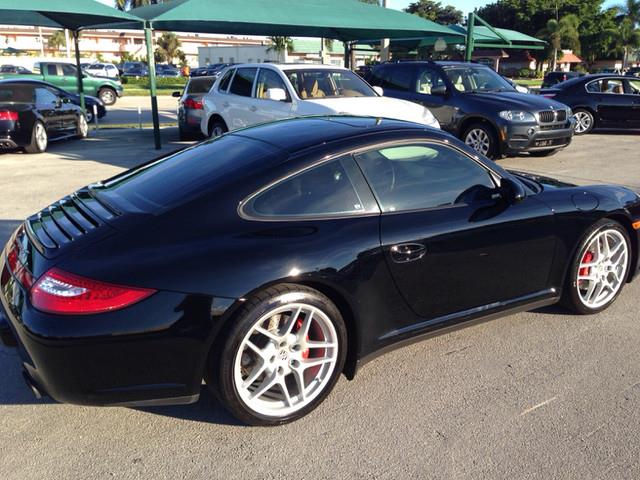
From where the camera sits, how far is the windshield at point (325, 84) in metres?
9.19

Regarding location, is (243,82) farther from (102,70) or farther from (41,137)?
(102,70)

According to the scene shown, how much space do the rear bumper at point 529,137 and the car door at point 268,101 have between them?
3.81m

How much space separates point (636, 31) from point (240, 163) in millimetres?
80532

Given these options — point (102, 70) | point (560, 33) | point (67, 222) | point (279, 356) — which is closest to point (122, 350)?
point (279, 356)

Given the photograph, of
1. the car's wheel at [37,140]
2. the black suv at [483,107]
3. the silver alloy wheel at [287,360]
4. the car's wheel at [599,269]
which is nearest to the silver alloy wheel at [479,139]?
the black suv at [483,107]

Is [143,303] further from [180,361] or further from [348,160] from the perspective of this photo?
[348,160]

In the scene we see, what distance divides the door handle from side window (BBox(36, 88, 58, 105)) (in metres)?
11.0

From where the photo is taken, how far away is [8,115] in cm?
1096

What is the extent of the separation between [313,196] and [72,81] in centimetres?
2428

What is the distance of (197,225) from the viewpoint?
107 inches

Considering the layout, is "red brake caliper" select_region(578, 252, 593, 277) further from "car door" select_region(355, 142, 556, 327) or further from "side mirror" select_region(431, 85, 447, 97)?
"side mirror" select_region(431, 85, 447, 97)

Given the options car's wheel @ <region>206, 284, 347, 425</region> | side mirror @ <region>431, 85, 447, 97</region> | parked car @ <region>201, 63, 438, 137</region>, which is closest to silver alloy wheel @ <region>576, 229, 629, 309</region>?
car's wheel @ <region>206, 284, 347, 425</region>

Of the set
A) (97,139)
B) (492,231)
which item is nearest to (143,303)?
(492,231)

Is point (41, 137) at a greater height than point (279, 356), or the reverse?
point (41, 137)
